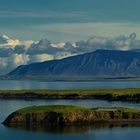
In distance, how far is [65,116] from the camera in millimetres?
121688

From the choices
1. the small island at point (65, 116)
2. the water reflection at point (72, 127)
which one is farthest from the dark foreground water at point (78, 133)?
the small island at point (65, 116)

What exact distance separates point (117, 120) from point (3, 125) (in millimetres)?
27237

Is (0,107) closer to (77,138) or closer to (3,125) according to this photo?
(3,125)

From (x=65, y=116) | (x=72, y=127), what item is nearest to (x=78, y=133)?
(x=72, y=127)

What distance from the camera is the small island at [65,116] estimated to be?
121125mm

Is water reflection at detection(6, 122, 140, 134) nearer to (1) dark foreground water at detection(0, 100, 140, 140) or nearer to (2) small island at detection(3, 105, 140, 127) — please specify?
(1) dark foreground water at detection(0, 100, 140, 140)

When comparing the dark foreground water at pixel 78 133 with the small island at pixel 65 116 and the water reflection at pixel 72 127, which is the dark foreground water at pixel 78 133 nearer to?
the water reflection at pixel 72 127

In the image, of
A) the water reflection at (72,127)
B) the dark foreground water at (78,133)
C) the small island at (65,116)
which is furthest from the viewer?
the small island at (65,116)

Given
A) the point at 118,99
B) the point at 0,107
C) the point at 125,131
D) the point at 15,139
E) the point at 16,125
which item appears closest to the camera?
the point at 15,139

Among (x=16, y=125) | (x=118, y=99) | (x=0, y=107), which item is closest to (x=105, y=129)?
(x=16, y=125)

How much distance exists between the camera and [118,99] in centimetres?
19888

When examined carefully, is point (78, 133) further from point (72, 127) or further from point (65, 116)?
point (65, 116)

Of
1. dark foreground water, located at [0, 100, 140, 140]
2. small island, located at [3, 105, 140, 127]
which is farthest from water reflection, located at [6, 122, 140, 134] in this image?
small island, located at [3, 105, 140, 127]

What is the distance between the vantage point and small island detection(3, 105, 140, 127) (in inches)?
4769
